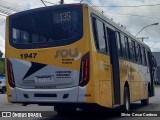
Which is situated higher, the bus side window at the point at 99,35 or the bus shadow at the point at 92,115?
the bus side window at the point at 99,35

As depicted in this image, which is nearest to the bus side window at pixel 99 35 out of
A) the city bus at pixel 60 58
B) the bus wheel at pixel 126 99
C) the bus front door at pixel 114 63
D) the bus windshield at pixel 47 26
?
the city bus at pixel 60 58

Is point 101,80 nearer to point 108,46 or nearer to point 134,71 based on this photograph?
point 108,46

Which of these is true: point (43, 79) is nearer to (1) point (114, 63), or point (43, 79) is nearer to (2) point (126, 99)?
(1) point (114, 63)

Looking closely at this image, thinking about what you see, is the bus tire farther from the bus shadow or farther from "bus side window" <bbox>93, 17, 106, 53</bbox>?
"bus side window" <bbox>93, 17, 106, 53</bbox>

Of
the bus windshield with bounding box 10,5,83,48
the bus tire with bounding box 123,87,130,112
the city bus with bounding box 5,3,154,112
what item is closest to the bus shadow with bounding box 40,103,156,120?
the bus tire with bounding box 123,87,130,112

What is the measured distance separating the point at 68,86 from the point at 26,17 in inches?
98.5

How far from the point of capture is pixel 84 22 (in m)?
9.93

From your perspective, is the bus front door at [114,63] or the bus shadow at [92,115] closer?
the bus front door at [114,63]

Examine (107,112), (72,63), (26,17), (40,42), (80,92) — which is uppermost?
(26,17)

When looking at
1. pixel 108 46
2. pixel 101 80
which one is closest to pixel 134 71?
pixel 108 46

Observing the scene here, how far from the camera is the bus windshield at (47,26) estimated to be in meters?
10.1

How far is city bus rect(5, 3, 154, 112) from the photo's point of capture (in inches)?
387

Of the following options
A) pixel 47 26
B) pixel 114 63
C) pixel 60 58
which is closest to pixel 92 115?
pixel 114 63

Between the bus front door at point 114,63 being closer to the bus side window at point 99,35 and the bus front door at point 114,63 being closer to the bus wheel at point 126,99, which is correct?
the bus side window at point 99,35
